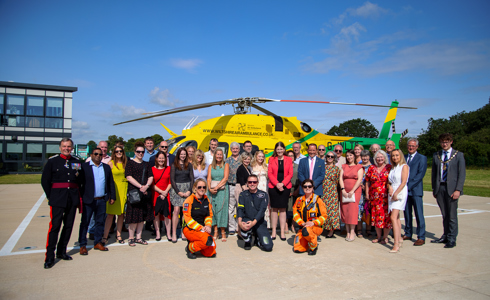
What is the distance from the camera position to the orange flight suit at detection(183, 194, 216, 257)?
479 cm

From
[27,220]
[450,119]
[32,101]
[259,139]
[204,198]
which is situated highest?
[450,119]

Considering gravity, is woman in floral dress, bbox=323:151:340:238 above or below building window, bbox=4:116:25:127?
below

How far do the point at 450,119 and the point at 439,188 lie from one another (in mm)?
63800

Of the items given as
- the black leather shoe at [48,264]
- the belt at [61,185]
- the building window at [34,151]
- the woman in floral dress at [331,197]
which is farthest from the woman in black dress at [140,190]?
the building window at [34,151]

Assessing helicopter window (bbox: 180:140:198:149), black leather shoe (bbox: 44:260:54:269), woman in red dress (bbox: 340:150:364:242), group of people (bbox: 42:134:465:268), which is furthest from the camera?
helicopter window (bbox: 180:140:198:149)

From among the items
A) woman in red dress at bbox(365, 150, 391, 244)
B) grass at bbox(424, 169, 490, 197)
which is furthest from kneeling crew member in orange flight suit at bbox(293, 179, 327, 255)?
grass at bbox(424, 169, 490, 197)

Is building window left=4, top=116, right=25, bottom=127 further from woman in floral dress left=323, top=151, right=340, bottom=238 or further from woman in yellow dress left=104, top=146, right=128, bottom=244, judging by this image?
woman in floral dress left=323, top=151, right=340, bottom=238

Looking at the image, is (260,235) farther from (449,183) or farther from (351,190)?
(449,183)

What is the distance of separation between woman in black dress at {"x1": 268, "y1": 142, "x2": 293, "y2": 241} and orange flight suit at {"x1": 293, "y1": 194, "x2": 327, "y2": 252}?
1.73ft

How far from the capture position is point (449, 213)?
559cm

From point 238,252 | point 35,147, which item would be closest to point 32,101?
point 35,147

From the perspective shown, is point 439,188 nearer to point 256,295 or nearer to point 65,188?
point 256,295

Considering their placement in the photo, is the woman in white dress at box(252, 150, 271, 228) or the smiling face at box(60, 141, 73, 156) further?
the woman in white dress at box(252, 150, 271, 228)

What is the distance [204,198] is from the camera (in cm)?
526
